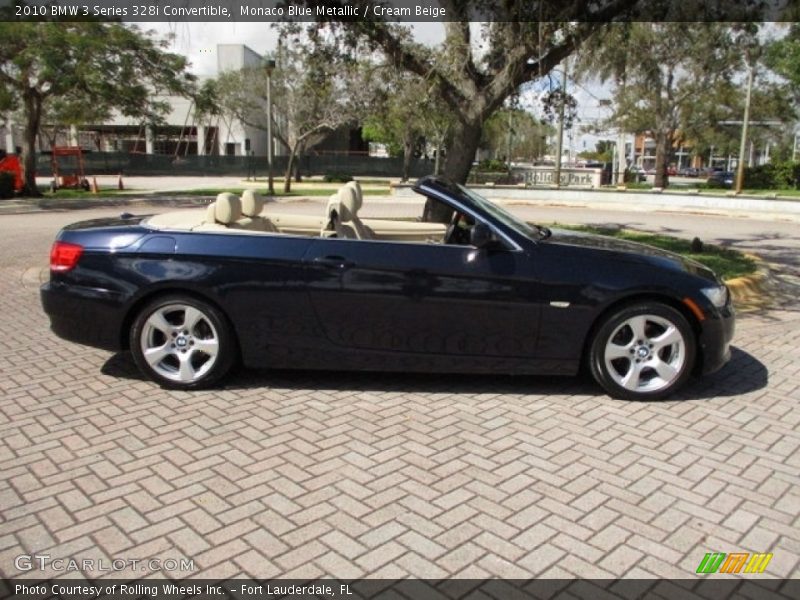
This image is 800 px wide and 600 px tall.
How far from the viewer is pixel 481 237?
4613 millimetres

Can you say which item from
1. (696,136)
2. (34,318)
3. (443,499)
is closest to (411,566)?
(443,499)

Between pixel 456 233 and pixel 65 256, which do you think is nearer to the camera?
pixel 65 256

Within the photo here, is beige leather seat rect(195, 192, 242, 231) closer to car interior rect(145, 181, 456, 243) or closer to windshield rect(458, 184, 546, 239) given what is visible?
car interior rect(145, 181, 456, 243)

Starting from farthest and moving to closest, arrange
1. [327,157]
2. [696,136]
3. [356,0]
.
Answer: [327,157] → [696,136] → [356,0]

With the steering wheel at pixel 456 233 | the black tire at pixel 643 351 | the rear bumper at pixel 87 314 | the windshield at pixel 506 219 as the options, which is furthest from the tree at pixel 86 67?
the black tire at pixel 643 351

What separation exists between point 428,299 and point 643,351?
153 cm

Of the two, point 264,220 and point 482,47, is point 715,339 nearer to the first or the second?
point 264,220

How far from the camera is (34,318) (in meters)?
6.95

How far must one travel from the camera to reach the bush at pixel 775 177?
116 feet

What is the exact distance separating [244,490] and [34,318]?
4637mm

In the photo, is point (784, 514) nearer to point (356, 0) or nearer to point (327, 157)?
point (356, 0)

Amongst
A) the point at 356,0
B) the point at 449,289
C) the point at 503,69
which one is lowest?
the point at 449,289

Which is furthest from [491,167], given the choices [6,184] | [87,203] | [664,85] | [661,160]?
[6,184]

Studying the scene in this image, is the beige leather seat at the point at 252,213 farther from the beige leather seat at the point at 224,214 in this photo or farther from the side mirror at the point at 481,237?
the side mirror at the point at 481,237
